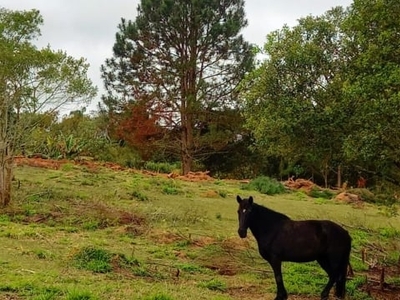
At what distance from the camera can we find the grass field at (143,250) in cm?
849

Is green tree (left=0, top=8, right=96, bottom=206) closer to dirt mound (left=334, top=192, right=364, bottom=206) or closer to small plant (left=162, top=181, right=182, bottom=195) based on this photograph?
small plant (left=162, top=181, right=182, bottom=195)

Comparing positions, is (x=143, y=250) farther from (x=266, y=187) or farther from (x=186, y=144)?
(x=186, y=144)

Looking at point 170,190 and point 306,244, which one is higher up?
point 170,190

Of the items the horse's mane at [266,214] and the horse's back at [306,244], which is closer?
the horse's back at [306,244]

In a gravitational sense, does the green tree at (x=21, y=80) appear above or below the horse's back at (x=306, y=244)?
above

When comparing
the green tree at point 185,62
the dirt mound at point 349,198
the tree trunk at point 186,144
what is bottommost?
the dirt mound at point 349,198

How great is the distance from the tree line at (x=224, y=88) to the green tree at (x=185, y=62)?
0.07 m

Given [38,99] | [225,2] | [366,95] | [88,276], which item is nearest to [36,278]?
[88,276]

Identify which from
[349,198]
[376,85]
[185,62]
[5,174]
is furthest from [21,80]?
[185,62]

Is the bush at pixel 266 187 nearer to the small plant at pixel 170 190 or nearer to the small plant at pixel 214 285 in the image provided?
the small plant at pixel 170 190

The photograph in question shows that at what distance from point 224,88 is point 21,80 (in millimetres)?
20874

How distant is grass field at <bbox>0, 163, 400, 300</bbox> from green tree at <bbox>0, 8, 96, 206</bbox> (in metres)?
1.84

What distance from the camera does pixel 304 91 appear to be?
34.1 feet

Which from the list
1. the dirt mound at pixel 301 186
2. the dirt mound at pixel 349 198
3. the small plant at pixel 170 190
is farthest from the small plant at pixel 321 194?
the small plant at pixel 170 190
